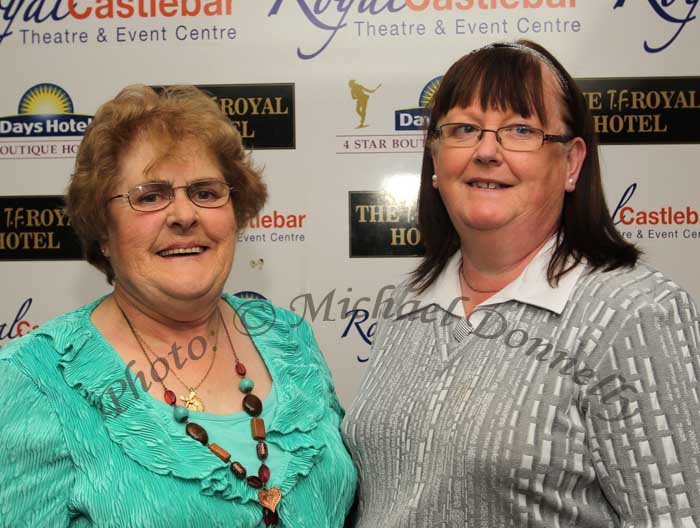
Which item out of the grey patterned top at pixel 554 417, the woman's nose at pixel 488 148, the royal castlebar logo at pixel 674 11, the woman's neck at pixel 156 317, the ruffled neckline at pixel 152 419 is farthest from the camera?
the royal castlebar logo at pixel 674 11

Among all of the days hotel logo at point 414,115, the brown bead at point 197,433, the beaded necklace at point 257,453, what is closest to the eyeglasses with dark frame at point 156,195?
the beaded necklace at point 257,453

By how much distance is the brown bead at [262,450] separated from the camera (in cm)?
149

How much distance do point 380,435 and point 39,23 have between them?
2012 millimetres

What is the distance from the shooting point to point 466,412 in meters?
1.43

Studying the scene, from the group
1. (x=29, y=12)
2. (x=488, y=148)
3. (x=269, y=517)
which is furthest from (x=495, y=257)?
(x=29, y=12)

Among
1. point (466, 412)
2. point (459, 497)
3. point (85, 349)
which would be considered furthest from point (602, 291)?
point (85, 349)

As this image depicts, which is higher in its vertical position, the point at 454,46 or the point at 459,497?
the point at 454,46

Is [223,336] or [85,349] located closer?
[85,349]

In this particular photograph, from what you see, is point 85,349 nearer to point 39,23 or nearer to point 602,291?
point 602,291

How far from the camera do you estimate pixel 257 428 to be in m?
1.52

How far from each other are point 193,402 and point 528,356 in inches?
25.8

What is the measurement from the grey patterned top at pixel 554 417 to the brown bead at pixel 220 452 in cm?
33

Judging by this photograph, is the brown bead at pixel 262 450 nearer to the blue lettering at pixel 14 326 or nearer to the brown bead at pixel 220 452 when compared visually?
the brown bead at pixel 220 452

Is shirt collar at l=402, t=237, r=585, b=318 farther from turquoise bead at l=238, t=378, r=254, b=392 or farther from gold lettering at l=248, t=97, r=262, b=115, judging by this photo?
gold lettering at l=248, t=97, r=262, b=115
